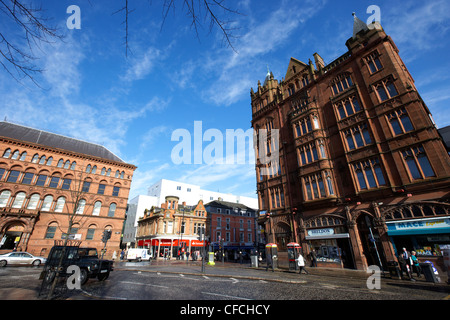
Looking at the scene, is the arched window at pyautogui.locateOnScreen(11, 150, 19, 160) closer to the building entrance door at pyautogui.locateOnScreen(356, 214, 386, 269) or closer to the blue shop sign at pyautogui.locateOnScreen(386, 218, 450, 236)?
the building entrance door at pyautogui.locateOnScreen(356, 214, 386, 269)

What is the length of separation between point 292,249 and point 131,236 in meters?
55.7

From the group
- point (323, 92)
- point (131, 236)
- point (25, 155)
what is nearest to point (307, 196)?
point (323, 92)

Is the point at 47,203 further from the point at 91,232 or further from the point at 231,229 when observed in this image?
the point at 231,229

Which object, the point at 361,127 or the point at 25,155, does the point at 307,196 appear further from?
the point at 25,155

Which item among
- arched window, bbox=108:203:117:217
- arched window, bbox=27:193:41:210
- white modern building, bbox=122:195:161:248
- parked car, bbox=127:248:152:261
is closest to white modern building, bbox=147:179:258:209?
white modern building, bbox=122:195:161:248

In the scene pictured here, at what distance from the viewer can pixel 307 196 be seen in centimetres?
2214

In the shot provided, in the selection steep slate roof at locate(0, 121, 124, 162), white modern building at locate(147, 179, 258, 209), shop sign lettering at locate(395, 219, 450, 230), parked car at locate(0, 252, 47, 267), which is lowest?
parked car at locate(0, 252, 47, 267)

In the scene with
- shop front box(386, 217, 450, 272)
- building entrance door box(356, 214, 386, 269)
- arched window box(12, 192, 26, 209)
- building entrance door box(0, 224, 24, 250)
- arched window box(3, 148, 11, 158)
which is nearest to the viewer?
shop front box(386, 217, 450, 272)

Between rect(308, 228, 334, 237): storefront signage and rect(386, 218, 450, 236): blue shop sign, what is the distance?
4883 mm

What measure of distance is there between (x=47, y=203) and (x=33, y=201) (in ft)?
5.76

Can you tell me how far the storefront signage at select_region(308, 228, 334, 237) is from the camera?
19964 millimetres

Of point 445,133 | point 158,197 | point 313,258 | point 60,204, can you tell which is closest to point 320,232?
point 313,258

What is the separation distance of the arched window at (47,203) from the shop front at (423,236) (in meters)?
45.0
